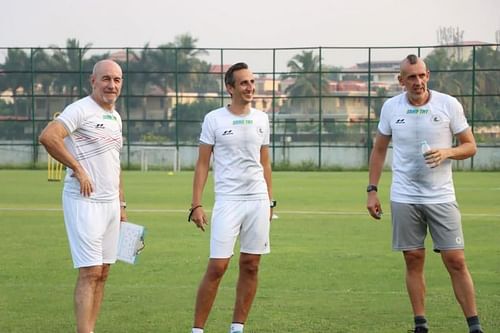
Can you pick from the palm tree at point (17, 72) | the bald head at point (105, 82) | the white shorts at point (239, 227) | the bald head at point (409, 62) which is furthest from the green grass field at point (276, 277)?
the palm tree at point (17, 72)

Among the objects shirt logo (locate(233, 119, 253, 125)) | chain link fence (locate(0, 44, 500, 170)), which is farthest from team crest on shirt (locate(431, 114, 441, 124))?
chain link fence (locate(0, 44, 500, 170))

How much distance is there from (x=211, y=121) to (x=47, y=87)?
40.3 m

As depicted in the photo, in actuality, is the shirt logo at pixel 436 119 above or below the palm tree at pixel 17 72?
below

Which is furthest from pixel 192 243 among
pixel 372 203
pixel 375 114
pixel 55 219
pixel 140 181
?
pixel 375 114

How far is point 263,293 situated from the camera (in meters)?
11.6

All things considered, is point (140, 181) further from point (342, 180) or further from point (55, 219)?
point (55, 219)

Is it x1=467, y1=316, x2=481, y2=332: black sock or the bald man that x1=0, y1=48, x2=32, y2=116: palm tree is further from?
x1=467, y1=316, x2=481, y2=332: black sock

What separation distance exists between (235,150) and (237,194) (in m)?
0.36

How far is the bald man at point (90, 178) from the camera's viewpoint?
862 cm

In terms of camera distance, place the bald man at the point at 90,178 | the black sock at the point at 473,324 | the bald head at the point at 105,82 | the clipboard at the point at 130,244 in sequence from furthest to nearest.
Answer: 1. the clipboard at the point at 130,244
2. the black sock at the point at 473,324
3. the bald head at the point at 105,82
4. the bald man at the point at 90,178

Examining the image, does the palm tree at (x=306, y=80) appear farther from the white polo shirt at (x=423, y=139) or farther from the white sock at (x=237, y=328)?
the white sock at (x=237, y=328)

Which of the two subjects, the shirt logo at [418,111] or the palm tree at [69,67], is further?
the palm tree at [69,67]

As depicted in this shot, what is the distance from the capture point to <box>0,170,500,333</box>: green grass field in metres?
10.0

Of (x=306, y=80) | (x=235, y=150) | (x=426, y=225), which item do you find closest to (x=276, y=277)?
(x=426, y=225)
